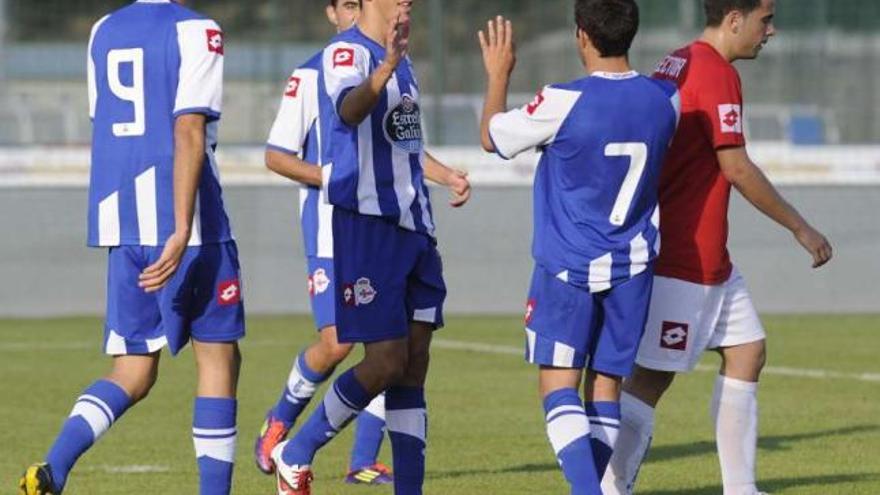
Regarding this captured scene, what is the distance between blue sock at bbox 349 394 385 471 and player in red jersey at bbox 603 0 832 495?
154 centimetres

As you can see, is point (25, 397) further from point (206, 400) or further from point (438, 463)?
point (206, 400)

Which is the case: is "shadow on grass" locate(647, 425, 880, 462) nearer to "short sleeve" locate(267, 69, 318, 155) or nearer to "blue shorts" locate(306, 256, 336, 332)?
"blue shorts" locate(306, 256, 336, 332)

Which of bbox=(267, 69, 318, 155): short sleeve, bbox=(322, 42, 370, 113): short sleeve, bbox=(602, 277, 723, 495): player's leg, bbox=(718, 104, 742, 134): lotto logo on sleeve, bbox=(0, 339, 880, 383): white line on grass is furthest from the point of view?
bbox=(0, 339, 880, 383): white line on grass

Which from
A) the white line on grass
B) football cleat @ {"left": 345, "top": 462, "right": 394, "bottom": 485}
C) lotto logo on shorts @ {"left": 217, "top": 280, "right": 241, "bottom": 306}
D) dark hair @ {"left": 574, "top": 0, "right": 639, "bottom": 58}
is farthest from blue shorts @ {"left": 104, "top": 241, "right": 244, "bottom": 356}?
the white line on grass

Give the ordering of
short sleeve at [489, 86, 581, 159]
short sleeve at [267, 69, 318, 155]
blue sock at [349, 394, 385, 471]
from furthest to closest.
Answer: blue sock at [349, 394, 385, 471] < short sleeve at [267, 69, 318, 155] < short sleeve at [489, 86, 581, 159]

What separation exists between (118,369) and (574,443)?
166 centimetres

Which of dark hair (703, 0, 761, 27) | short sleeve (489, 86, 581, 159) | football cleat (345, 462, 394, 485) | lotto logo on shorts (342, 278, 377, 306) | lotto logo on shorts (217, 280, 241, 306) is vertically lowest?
football cleat (345, 462, 394, 485)

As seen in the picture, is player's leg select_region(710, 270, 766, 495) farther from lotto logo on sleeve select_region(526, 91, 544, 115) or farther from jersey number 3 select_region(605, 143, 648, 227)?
lotto logo on sleeve select_region(526, 91, 544, 115)

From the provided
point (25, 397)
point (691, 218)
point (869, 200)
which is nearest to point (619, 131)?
point (691, 218)

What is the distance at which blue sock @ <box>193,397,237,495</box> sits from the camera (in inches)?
277

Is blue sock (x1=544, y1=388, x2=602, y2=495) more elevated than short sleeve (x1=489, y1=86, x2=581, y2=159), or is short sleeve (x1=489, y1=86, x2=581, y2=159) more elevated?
short sleeve (x1=489, y1=86, x2=581, y2=159)

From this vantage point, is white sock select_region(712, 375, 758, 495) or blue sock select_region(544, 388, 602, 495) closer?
blue sock select_region(544, 388, 602, 495)

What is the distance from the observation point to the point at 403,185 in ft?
24.2

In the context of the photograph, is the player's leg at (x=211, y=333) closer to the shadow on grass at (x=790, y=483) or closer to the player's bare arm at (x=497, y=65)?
the player's bare arm at (x=497, y=65)
